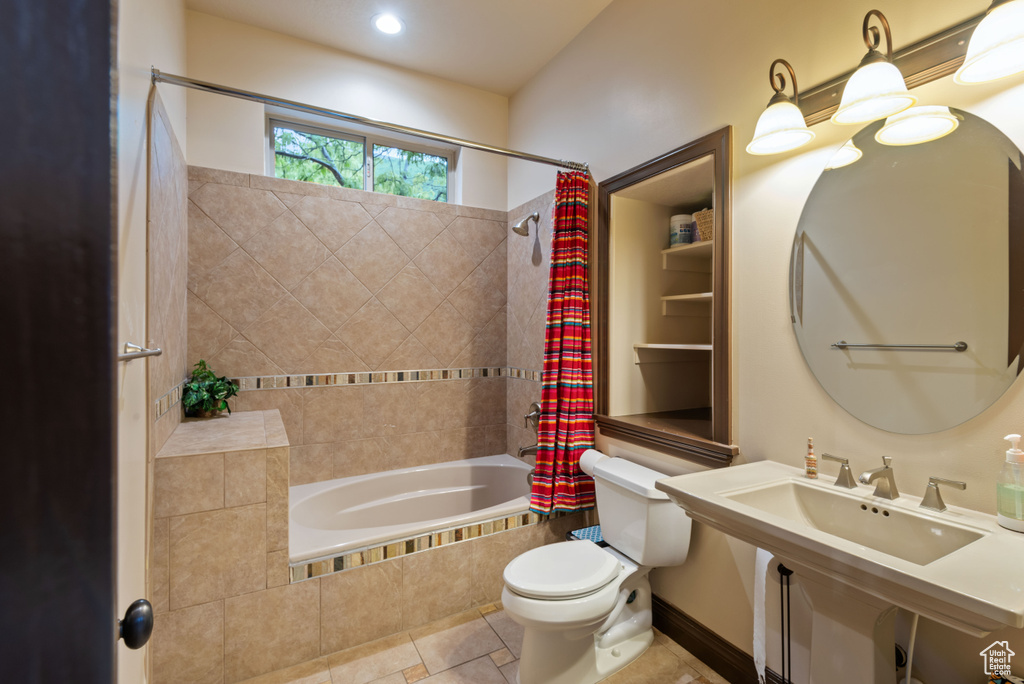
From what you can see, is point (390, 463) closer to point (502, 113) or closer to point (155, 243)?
point (155, 243)

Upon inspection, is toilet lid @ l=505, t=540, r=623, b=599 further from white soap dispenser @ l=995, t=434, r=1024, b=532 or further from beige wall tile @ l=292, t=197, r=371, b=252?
beige wall tile @ l=292, t=197, r=371, b=252

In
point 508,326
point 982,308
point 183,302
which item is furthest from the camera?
point 508,326

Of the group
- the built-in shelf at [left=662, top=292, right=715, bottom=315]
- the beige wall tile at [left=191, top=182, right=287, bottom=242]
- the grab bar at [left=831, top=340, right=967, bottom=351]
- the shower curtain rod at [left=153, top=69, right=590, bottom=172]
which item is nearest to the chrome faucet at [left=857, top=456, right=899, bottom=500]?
the grab bar at [left=831, top=340, right=967, bottom=351]

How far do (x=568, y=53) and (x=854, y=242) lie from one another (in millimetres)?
1985

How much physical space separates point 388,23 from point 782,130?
7.00 ft

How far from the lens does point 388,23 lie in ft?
8.24

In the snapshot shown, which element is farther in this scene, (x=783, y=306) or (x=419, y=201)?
(x=419, y=201)

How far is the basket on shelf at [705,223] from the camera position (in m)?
2.10

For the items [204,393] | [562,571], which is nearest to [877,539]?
[562,571]

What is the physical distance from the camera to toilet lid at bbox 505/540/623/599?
160 cm

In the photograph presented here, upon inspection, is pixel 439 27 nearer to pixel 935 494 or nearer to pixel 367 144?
pixel 367 144

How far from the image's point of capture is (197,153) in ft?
7.98

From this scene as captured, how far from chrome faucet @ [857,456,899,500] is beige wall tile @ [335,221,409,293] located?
250 cm

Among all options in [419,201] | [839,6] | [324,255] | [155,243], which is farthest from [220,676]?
[839,6]
